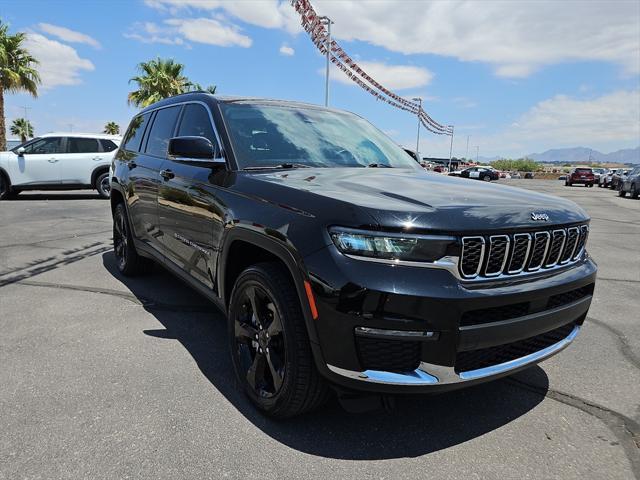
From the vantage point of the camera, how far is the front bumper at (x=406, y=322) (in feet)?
6.61

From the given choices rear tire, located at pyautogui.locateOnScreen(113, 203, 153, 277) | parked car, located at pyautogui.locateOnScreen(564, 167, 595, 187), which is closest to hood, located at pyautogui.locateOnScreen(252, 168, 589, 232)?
rear tire, located at pyautogui.locateOnScreen(113, 203, 153, 277)

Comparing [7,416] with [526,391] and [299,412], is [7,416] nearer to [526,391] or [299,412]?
[299,412]

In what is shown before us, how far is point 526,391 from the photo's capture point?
119 inches

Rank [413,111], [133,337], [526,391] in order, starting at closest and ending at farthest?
[526,391] < [133,337] < [413,111]

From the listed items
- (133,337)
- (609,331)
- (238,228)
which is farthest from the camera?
(609,331)

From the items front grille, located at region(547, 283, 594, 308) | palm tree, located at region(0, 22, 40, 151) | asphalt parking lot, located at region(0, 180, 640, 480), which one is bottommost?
asphalt parking lot, located at region(0, 180, 640, 480)

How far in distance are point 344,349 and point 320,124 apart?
2.21 m

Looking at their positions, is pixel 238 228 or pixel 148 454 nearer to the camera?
pixel 148 454

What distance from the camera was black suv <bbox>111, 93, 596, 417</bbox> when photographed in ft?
6.75

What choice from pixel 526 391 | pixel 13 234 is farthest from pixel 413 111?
pixel 526 391

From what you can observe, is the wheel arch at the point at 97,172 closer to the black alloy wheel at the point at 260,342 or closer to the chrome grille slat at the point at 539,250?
the black alloy wheel at the point at 260,342

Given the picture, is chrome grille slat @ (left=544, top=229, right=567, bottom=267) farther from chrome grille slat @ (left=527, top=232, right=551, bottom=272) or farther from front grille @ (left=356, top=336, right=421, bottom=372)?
front grille @ (left=356, top=336, right=421, bottom=372)

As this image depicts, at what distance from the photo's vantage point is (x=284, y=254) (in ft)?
7.72

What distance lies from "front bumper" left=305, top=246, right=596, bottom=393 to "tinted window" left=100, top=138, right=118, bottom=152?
45.9ft
